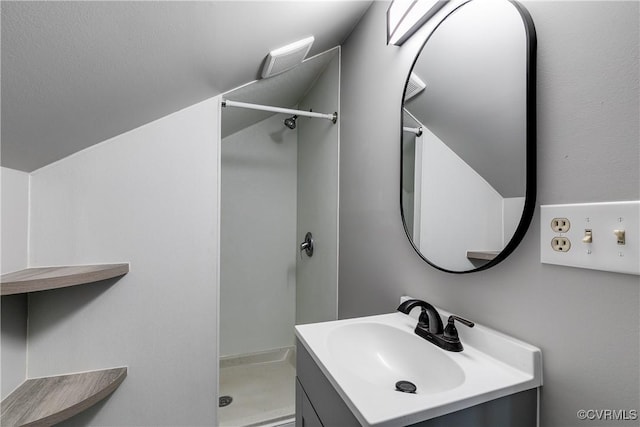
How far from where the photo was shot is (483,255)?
72 centimetres

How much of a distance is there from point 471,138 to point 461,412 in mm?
690

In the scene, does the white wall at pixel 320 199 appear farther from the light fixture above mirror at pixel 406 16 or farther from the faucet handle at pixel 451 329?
the faucet handle at pixel 451 329

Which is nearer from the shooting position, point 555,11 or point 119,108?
point 555,11

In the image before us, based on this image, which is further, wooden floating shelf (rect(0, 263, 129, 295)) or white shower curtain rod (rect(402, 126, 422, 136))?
white shower curtain rod (rect(402, 126, 422, 136))

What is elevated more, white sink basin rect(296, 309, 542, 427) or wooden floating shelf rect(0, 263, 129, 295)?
wooden floating shelf rect(0, 263, 129, 295)

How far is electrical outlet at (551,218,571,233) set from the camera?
0.55 meters

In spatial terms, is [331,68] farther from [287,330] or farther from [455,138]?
[287,330]

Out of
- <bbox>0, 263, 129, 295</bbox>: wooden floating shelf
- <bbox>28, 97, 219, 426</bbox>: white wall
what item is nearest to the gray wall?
<bbox>28, 97, 219, 426</bbox>: white wall

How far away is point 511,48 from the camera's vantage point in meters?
0.66

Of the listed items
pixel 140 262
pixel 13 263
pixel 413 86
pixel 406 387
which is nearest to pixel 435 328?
pixel 406 387

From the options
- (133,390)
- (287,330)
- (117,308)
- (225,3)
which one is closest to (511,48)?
(225,3)

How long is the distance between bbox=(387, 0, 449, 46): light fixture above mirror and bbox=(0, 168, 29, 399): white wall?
1.51 meters

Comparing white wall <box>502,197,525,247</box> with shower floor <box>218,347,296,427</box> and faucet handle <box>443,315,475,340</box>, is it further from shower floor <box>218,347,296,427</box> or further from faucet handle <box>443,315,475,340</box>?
shower floor <box>218,347,296,427</box>

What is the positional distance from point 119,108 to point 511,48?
1244 millimetres
